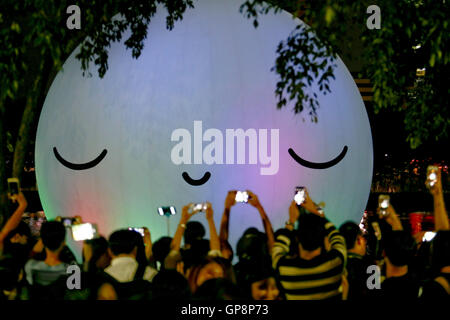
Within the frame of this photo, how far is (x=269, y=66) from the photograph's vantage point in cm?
864

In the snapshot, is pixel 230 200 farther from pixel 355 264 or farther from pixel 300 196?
pixel 355 264

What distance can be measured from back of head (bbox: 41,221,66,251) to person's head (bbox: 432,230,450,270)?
306 cm

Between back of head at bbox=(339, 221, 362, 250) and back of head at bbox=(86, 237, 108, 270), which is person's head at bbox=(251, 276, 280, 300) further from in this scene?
back of head at bbox=(86, 237, 108, 270)

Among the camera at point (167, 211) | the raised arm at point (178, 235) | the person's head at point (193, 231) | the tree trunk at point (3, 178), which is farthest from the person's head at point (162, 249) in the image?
the tree trunk at point (3, 178)

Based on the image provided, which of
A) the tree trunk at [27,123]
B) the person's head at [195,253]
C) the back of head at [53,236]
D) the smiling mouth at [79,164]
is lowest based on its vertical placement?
the person's head at [195,253]

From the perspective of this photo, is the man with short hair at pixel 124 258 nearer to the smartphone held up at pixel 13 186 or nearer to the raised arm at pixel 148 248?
the raised arm at pixel 148 248

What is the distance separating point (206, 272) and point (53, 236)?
1343 millimetres

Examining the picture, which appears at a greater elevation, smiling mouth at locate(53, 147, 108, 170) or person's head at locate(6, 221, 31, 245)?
smiling mouth at locate(53, 147, 108, 170)

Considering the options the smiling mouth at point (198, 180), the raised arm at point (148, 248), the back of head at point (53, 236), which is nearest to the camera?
the back of head at point (53, 236)

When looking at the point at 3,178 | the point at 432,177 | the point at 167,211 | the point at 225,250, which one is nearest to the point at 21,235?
the point at 3,178

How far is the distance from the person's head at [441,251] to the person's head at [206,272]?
1.66 meters

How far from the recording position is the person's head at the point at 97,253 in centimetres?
558

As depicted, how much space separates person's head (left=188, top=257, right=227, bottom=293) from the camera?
4.68 m

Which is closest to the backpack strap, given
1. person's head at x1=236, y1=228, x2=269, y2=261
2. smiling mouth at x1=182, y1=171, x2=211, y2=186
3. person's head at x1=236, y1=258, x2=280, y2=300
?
person's head at x1=236, y1=258, x2=280, y2=300
